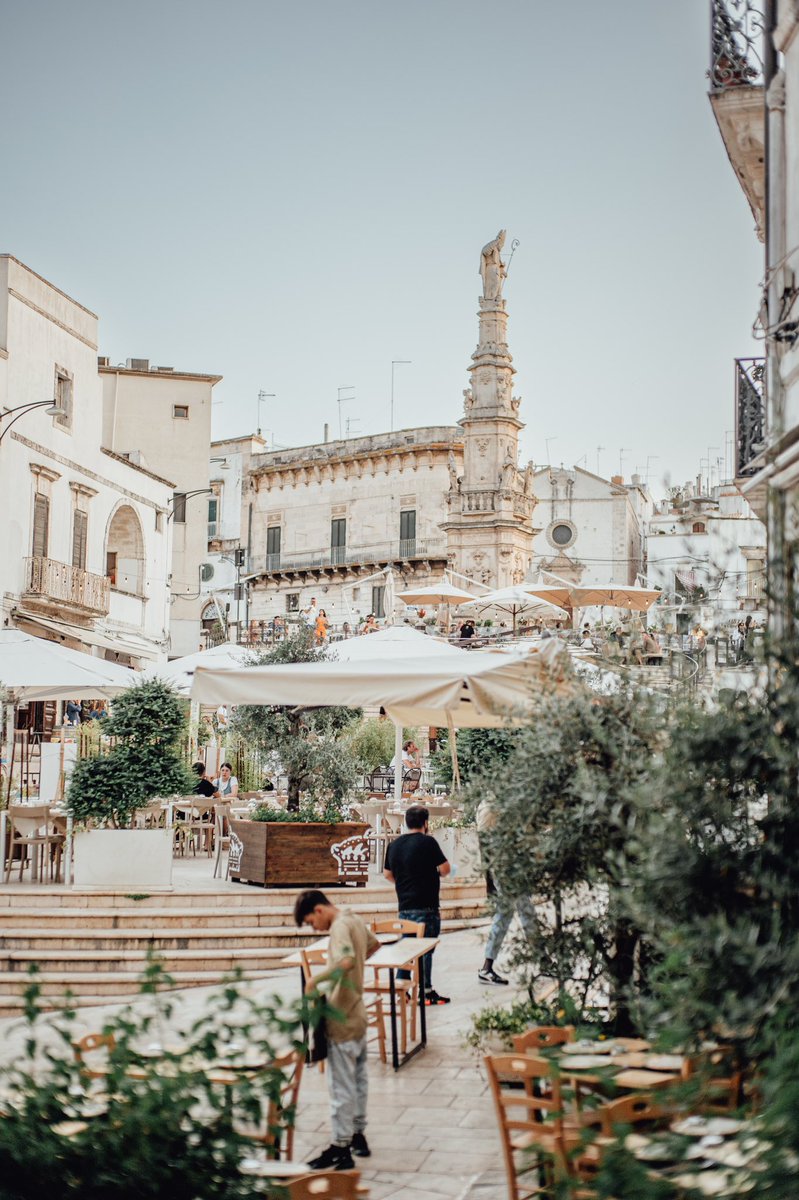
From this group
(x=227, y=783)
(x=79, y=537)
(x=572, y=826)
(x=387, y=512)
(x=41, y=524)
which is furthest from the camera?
(x=387, y=512)

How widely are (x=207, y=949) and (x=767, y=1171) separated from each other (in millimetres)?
9394

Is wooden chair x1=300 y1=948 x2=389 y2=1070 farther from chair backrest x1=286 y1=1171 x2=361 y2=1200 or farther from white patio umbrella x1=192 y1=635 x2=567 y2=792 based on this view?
chair backrest x1=286 y1=1171 x2=361 y2=1200

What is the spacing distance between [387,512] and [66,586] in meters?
29.7

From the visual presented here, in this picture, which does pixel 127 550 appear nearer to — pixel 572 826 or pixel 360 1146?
pixel 360 1146

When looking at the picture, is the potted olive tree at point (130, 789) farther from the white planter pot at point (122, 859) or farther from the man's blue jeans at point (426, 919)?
the man's blue jeans at point (426, 919)

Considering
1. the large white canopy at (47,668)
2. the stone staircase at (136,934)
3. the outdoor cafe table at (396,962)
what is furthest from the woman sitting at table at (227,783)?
the outdoor cafe table at (396,962)

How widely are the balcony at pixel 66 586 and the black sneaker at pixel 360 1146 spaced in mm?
25151

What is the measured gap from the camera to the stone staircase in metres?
11.4

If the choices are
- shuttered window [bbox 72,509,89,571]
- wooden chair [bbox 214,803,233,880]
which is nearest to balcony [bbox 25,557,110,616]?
shuttered window [bbox 72,509,89,571]

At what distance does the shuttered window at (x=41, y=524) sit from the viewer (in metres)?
31.0

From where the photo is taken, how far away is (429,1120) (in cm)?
723

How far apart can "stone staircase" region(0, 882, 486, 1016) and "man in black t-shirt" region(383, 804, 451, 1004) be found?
83.7 inches

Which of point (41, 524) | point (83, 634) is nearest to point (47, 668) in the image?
point (83, 634)

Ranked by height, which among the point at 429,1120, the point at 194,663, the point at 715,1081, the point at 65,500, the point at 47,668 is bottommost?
the point at 429,1120
